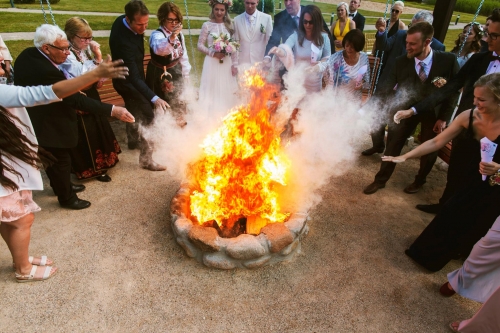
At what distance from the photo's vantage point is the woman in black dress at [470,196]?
9.63ft

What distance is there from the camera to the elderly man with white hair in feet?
11.6

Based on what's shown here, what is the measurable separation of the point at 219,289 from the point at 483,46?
254 inches

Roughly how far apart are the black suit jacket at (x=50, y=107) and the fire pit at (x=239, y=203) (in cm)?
144

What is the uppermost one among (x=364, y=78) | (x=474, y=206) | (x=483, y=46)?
(x=483, y=46)

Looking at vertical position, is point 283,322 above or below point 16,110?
below

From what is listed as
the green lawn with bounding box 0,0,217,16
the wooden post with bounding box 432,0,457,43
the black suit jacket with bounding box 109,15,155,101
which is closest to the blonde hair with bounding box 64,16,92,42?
the black suit jacket with bounding box 109,15,155,101

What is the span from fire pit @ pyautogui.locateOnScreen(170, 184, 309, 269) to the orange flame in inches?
12.1

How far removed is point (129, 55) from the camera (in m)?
4.63

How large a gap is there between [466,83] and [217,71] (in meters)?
4.33

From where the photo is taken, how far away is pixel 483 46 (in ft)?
→ 19.3

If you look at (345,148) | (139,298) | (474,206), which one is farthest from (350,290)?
(345,148)

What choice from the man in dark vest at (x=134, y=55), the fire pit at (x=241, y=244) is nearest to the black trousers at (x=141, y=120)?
the man in dark vest at (x=134, y=55)

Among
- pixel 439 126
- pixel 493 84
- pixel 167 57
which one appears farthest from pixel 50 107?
pixel 439 126

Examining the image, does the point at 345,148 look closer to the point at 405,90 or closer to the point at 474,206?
the point at 405,90
